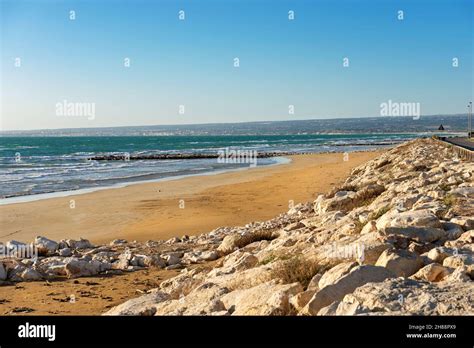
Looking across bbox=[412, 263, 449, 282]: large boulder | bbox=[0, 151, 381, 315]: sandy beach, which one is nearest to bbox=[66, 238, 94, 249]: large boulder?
bbox=[0, 151, 381, 315]: sandy beach

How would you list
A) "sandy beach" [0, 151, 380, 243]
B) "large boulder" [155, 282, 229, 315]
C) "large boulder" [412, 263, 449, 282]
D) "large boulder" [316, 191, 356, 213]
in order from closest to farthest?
"large boulder" [412, 263, 449, 282] < "large boulder" [155, 282, 229, 315] < "large boulder" [316, 191, 356, 213] < "sandy beach" [0, 151, 380, 243]

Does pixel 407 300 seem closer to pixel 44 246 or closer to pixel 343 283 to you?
pixel 343 283

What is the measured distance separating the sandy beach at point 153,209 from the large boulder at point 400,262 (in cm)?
844

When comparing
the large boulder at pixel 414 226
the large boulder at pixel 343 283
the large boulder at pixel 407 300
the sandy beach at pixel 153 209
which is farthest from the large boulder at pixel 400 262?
the sandy beach at pixel 153 209

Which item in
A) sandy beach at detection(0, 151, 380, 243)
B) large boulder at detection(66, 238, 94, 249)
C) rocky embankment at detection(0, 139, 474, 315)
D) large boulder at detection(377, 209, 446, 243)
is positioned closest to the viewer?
rocky embankment at detection(0, 139, 474, 315)

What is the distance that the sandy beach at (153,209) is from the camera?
14.3 meters

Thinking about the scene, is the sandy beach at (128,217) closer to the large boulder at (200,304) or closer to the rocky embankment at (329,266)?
the rocky embankment at (329,266)

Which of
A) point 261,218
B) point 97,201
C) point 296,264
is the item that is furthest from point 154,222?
point 296,264

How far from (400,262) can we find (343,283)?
84 cm

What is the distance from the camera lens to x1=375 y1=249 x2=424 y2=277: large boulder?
511cm

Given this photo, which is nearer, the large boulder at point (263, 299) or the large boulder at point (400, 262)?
the large boulder at point (263, 299)

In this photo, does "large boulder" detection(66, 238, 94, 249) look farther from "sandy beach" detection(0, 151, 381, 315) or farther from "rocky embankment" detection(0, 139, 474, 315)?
"sandy beach" detection(0, 151, 381, 315)

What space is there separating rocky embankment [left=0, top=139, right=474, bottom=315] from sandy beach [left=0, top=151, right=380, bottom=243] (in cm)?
375
